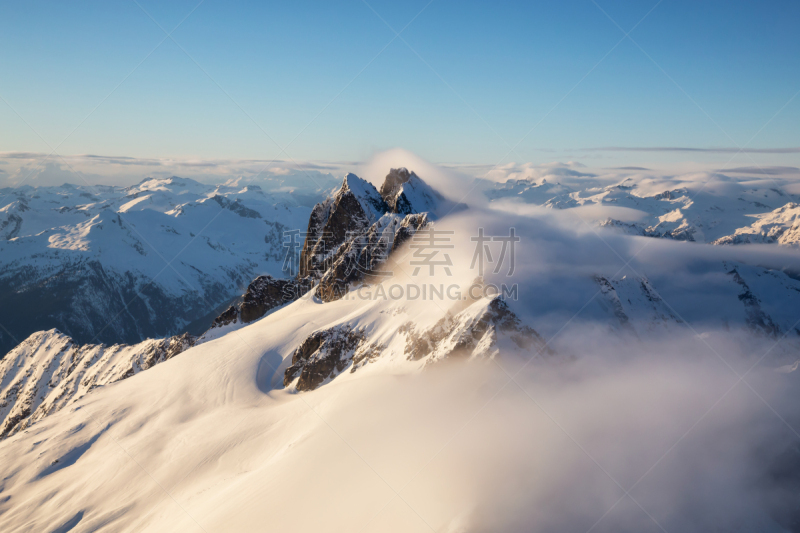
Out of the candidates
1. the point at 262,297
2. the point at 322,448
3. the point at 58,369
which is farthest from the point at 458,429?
the point at 58,369

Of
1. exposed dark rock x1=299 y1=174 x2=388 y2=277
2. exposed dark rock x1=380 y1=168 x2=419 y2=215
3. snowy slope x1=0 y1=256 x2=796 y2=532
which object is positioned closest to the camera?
snowy slope x1=0 y1=256 x2=796 y2=532

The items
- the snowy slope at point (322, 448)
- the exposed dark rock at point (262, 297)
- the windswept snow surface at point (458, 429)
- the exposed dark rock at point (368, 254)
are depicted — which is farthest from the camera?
the exposed dark rock at point (262, 297)

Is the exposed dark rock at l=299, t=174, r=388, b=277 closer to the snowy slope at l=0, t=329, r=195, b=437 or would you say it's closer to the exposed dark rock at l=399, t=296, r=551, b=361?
the snowy slope at l=0, t=329, r=195, b=437

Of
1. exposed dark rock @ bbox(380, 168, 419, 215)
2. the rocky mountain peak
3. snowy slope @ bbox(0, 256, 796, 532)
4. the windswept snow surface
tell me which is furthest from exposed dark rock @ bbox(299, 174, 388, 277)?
snowy slope @ bbox(0, 256, 796, 532)

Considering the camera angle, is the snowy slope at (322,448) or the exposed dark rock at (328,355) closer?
the snowy slope at (322,448)

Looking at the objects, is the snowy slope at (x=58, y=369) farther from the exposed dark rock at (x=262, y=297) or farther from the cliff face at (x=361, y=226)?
the cliff face at (x=361, y=226)

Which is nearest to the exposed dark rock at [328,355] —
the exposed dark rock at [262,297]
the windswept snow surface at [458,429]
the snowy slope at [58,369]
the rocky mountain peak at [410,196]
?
the windswept snow surface at [458,429]

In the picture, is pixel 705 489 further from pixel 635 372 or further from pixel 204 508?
pixel 204 508

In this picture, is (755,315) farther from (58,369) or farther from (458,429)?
(58,369)

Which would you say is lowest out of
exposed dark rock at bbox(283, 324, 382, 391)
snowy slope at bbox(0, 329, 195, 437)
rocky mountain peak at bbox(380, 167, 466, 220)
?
snowy slope at bbox(0, 329, 195, 437)
